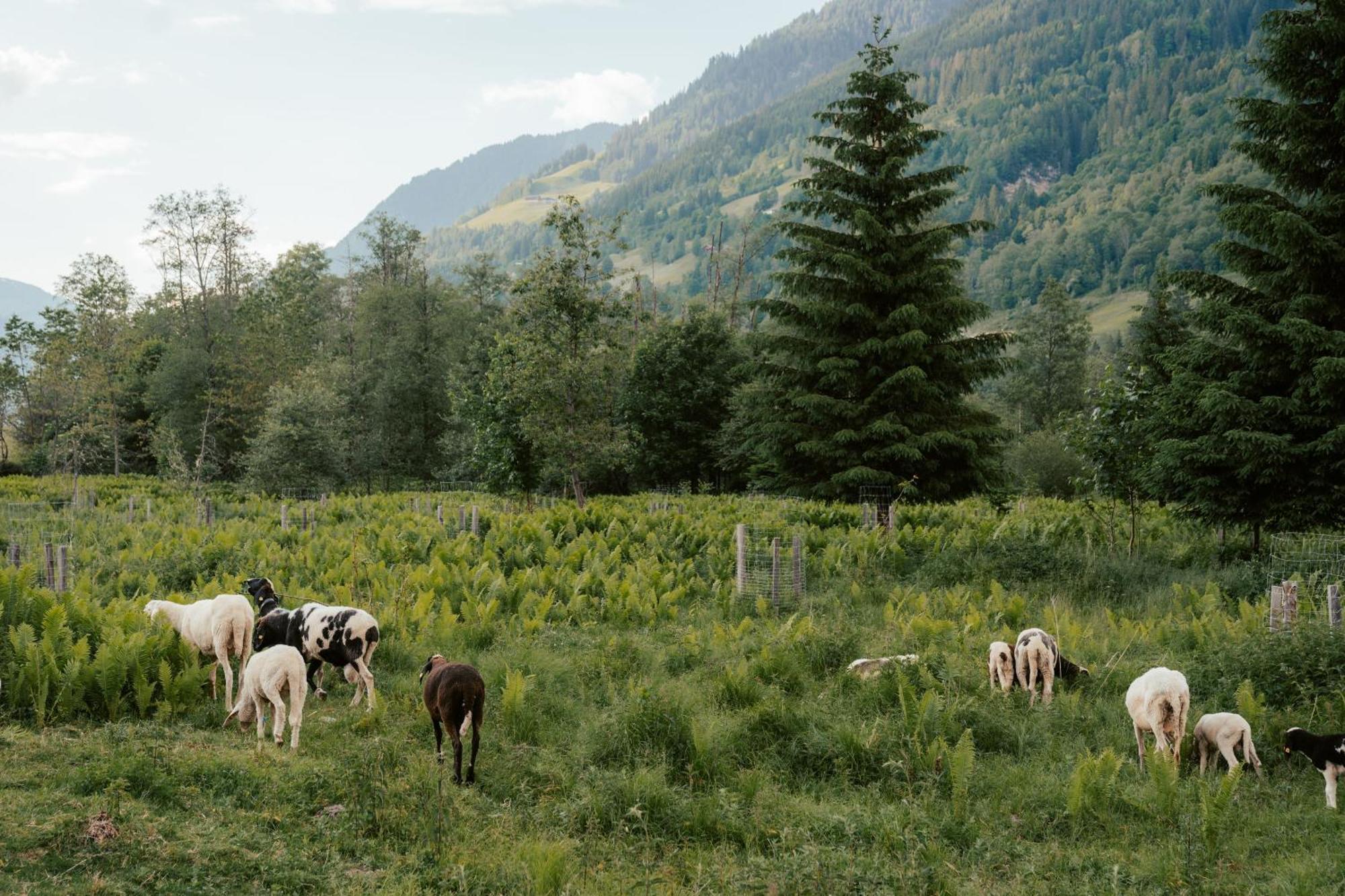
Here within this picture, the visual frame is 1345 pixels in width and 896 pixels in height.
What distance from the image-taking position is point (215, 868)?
541cm

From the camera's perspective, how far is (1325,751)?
23.6 feet

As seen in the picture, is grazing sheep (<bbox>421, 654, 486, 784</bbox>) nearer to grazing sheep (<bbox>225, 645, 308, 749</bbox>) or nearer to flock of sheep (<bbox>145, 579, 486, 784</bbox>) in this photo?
flock of sheep (<bbox>145, 579, 486, 784</bbox>)

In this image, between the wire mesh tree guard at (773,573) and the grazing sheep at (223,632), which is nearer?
the grazing sheep at (223,632)

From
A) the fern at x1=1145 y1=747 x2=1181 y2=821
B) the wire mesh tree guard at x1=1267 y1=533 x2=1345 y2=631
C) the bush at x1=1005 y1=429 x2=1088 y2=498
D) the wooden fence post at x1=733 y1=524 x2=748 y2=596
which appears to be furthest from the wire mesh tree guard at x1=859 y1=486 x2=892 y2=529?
the bush at x1=1005 y1=429 x2=1088 y2=498

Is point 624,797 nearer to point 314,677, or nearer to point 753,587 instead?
point 314,677

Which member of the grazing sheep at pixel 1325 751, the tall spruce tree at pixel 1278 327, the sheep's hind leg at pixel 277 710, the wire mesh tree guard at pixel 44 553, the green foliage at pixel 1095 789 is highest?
the tall spruce tree at pixel 1278 327

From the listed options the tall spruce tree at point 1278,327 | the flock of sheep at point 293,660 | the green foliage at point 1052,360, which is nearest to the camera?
the flock of sheep at point 293,660

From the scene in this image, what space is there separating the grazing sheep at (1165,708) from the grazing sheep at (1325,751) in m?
0.84

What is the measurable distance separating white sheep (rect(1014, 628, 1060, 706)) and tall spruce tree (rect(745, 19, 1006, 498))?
1326cm

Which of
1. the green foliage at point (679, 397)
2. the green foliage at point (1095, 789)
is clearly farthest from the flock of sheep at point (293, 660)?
the green foliage at point (679, 397)

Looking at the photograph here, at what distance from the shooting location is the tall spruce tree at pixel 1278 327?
15.3 metres

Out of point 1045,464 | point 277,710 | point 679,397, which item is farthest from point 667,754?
point 1045,464

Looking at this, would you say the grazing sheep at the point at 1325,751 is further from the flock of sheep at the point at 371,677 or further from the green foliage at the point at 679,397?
the green foliage at the point at 679,397

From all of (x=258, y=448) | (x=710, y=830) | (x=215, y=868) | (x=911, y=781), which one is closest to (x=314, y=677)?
(x=215, y=868)
